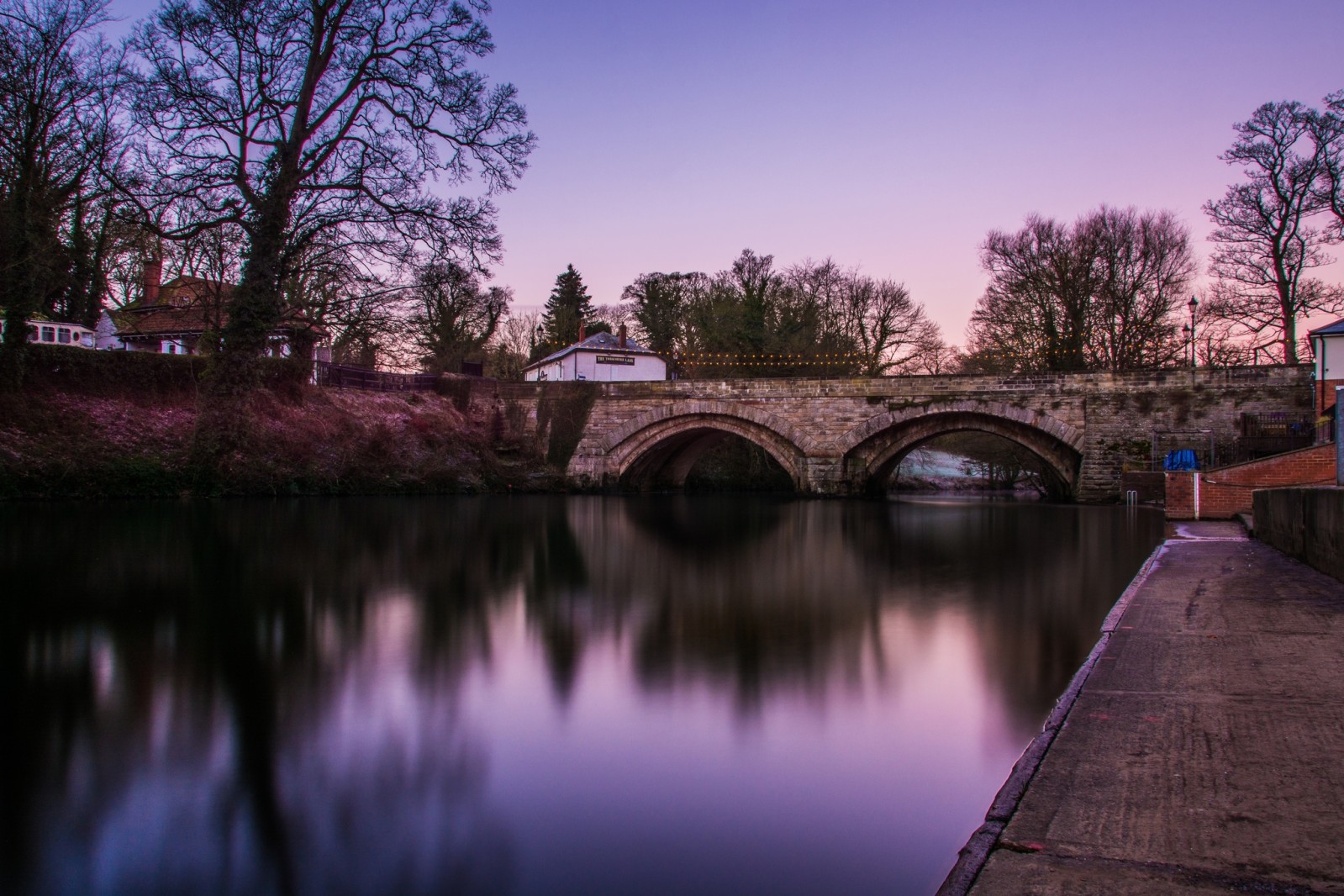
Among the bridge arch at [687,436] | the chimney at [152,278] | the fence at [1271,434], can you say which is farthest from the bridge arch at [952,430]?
the chimney at [152,278]

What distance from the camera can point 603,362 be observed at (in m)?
36.0

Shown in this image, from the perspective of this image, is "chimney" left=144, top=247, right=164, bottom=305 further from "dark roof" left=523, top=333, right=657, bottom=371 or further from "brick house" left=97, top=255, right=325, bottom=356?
"dark roof" left=523, top=333, right=657, bottom=371

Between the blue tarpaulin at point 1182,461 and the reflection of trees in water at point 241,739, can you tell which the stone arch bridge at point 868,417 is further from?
the reflection of trees in water at point 241,739

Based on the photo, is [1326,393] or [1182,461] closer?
[1326,393]

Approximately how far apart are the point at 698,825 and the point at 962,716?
1681 mm

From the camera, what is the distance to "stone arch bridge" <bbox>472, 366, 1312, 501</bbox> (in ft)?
64.6

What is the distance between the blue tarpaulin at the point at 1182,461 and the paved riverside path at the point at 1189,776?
15.8 m

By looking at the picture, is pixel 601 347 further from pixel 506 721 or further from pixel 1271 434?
pixel 506 721

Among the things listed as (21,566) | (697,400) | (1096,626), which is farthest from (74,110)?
(1096,626)

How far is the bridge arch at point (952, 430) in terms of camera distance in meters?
21.1

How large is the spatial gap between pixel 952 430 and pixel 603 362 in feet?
54.0

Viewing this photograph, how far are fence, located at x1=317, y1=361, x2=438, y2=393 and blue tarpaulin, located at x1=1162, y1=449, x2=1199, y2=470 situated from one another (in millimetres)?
20459

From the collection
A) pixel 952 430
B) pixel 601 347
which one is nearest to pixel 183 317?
pixel 601 347

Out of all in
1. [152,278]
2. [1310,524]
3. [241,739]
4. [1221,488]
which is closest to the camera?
[241,739]
